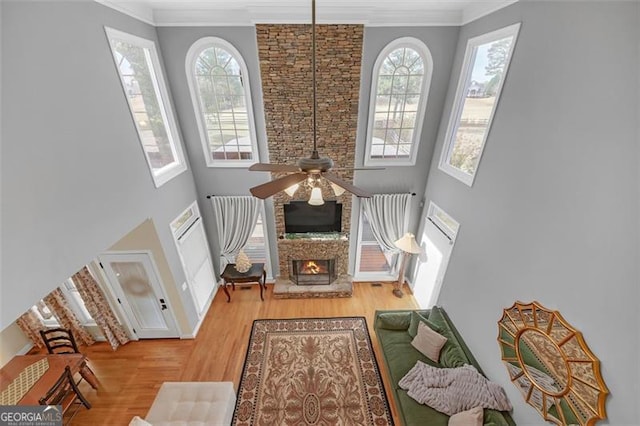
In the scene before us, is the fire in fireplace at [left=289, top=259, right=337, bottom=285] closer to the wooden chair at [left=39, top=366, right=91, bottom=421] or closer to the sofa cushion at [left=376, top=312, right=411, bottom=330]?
the sofa cushion at [left=376, top=312, right=411, bottom=330]

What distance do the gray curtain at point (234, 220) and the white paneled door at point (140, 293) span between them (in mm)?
1561

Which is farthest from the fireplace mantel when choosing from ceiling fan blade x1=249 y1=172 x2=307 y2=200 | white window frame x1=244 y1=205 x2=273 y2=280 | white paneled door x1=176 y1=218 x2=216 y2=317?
ceiling fan blade x1=249 y1=172 x2=307 y2=200

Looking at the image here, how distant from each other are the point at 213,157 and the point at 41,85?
2998 millimetres

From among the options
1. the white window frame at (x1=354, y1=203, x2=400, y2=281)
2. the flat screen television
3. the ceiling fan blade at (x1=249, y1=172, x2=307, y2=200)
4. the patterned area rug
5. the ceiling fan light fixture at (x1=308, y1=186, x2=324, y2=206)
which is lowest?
the patterned area rug

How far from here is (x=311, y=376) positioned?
14.4 feet

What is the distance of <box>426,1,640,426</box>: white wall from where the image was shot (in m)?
1.98

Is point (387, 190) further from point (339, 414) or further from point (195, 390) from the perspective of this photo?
point (195, 390)

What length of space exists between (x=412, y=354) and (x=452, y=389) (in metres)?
0.78

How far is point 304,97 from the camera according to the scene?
4789 millimetres

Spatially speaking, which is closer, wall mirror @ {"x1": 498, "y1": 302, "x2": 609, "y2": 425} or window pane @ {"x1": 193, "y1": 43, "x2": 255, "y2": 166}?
wall mirror @ {"x1": 498, "y1": 302, "x2": 609, "y2": 425}

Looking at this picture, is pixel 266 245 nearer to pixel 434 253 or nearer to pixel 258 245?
pixel 258 245

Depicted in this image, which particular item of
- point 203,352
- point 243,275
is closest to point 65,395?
point 203,352

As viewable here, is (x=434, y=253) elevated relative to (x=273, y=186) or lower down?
lower down

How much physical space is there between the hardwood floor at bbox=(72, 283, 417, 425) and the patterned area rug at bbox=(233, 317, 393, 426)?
20 centimetres
